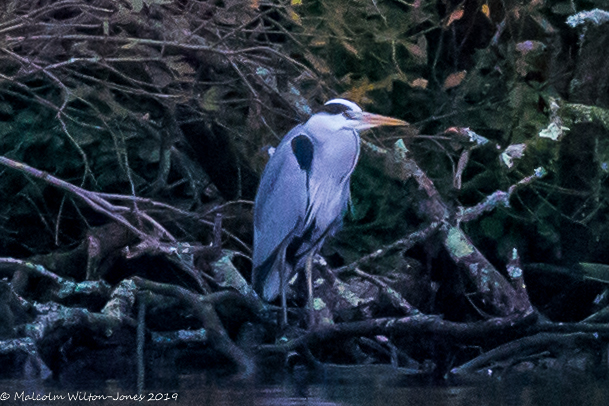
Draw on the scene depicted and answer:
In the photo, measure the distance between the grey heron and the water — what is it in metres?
0.71

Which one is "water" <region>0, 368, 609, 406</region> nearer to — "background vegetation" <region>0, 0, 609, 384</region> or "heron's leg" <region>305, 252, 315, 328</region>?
"heron's leg" <region>305, 252, 315, 328</region>

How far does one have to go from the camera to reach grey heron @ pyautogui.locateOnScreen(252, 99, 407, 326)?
4219 mm

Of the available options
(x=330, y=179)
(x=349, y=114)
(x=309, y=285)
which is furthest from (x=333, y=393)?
(x=349, y=114)

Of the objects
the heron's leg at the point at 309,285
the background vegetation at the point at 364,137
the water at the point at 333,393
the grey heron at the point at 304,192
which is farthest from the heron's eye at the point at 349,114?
the water at the point at 333,393

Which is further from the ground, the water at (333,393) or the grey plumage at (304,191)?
the grey plumage at (304,191)

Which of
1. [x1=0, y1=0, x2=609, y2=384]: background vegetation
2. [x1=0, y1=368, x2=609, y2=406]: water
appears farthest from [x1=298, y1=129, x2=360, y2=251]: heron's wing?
[x1=0, y1=368, x2=609, y2=406]: water

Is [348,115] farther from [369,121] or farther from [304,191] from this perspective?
[304,191]

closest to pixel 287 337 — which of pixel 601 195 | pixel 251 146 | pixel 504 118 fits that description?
pixel 251 146

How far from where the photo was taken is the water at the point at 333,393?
9.71 feet

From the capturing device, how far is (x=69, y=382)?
11.4ft

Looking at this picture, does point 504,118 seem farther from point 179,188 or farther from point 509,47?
point 179,188

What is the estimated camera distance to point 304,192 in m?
4.35

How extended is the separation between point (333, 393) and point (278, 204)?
1264 mm

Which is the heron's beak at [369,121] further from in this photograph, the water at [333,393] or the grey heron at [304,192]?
the water at [333,393]
